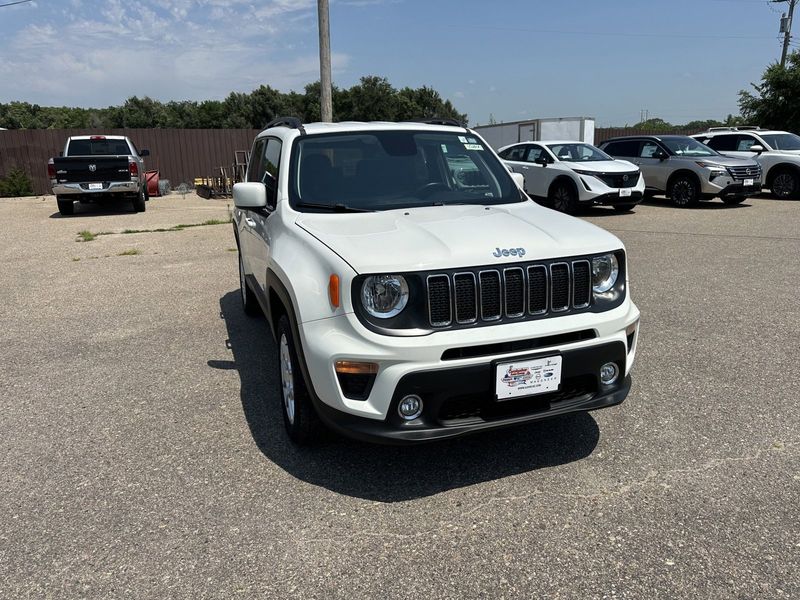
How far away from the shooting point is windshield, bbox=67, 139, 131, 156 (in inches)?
658

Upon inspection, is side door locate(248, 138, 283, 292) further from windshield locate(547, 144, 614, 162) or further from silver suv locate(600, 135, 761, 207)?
silver suv locate(600, 135, 761, 207)

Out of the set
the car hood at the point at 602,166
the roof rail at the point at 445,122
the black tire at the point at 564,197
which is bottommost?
the black tire at the point at 564,197

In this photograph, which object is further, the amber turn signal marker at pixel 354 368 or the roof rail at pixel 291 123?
the roof rail at pixel 291 123

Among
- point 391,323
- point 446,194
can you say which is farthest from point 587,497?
point 446,194

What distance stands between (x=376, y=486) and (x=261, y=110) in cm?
6893

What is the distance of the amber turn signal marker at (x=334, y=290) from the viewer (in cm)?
284

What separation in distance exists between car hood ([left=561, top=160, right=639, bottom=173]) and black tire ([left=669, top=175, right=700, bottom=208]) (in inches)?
70.2

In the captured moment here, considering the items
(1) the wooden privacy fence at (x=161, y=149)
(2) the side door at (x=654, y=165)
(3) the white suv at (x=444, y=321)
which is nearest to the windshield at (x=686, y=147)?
(2) the side door at (x=654, y=165)

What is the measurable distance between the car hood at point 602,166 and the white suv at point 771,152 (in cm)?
405

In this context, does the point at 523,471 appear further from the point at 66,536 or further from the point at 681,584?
the point at 66,536

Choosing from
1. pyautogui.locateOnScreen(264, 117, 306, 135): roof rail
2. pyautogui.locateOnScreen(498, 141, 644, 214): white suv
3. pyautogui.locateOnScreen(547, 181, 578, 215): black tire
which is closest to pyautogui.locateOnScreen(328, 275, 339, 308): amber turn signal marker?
pyautogui.locateOnScreen(264, 117, 306, 135): roof rail

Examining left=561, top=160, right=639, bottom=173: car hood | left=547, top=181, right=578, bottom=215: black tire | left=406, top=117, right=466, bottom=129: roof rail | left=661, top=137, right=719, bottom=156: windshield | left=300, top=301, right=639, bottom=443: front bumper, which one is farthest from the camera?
left=661, top=137, right=719, bottom=156: windshield

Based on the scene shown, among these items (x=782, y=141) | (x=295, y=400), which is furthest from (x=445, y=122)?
(x=782, y=141)

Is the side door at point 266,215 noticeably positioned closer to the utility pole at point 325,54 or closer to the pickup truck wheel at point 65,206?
the utility pole at point 325,54
